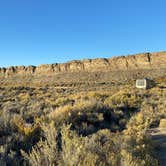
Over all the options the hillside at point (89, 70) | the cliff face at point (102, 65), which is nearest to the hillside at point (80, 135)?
the hillside at point (89, 70)

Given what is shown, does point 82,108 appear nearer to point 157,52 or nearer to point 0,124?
point 0,124

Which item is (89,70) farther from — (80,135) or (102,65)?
(80,135)

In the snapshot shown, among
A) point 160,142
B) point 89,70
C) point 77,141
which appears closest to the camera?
point 77,141

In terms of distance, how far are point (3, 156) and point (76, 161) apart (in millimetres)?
1751

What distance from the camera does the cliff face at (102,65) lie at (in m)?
93.4

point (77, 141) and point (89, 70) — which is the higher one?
point (89, 70)

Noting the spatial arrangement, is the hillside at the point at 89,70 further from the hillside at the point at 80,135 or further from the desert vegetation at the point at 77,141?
the desert vegetation at the point at 77,141

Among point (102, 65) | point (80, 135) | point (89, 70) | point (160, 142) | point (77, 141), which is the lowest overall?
point (160, 142)

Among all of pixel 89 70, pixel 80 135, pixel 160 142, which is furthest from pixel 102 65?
pixel 80 135

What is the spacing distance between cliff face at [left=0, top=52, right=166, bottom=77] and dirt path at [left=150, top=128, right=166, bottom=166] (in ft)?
267

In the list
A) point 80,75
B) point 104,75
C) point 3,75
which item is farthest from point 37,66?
point 104,75

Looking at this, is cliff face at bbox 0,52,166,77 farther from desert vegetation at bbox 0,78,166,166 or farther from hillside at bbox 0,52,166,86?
desert vegetation at bbox 0,78,166,166

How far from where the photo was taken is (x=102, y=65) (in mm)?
100062

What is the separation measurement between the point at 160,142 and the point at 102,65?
93449mm
